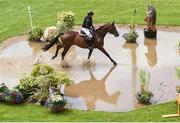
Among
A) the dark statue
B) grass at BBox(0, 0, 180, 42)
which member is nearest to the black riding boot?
the dark statue

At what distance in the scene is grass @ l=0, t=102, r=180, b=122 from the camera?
1858cm

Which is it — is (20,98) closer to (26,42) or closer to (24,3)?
(26,42)

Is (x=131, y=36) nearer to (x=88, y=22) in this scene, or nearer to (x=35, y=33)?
(x=88, y=22)

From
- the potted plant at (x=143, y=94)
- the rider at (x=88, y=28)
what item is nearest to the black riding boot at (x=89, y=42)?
the rider at (x=88, y=28)

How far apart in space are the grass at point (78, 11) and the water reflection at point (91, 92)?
7348 mm

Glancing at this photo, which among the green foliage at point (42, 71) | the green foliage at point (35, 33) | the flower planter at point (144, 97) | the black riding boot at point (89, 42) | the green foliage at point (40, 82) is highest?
the green foliage at point (35, 33)

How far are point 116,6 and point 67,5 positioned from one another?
306cm

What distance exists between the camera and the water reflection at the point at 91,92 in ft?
68.6

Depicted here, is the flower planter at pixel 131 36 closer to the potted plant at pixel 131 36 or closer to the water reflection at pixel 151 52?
the potted plant at pixel 131 36

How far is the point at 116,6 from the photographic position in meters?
33.2

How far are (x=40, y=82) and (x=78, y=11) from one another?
41.8 feet

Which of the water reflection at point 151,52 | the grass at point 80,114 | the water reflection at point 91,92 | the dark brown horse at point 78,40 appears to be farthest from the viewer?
the water reflection at point 151,52

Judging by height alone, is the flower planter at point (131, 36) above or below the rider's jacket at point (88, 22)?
below

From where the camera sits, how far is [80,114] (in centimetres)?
1912
